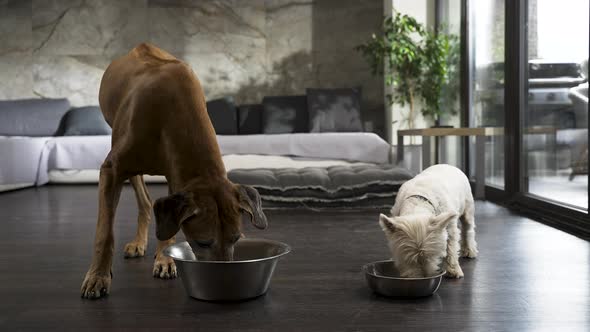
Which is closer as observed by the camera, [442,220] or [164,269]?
[442,220]

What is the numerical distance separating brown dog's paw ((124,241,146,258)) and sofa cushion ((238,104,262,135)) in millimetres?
4755

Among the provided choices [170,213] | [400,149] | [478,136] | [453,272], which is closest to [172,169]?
[170,213]

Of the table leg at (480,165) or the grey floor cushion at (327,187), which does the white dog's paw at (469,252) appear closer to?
the grey floor cushion at (327,187)

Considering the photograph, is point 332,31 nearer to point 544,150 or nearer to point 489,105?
point 489,105

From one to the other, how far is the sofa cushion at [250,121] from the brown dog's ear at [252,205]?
571 centimetres

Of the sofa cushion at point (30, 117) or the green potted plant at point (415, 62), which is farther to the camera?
the sofa cushion at point (30, 117)

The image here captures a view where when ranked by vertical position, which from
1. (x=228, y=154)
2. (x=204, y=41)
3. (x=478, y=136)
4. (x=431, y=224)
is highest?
(x=204, y=41)

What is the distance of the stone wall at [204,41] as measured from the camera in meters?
8.29

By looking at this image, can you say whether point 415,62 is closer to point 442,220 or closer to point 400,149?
point 400,149

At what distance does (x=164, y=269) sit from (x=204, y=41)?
6.28 meters

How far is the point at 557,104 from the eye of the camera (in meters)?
4.00

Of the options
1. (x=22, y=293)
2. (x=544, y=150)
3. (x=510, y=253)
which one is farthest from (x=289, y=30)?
(x=22, y=293)

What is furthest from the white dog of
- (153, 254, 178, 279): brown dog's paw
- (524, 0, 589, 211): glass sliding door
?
(524, 0, 589, 211): glass sliding door

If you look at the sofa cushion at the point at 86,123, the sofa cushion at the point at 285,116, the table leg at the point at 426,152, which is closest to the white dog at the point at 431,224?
the table leg at the point at 426,152
